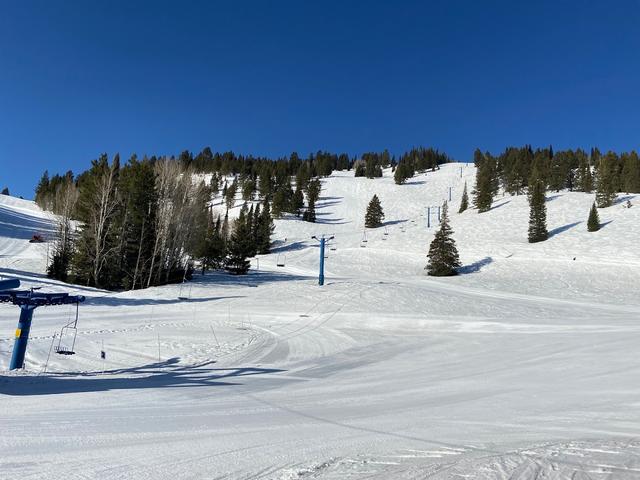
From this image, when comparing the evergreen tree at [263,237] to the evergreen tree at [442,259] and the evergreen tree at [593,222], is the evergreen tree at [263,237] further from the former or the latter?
the evergreen tree at [593,222]

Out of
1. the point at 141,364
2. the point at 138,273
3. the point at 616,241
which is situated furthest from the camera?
Result: the point at 616,241

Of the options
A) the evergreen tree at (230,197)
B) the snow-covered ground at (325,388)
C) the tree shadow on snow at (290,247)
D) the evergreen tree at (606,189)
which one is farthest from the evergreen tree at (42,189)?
the evergreen tree at (606,189)

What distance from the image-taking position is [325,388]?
8.14m

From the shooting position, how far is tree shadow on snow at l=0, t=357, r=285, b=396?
714 centimetres

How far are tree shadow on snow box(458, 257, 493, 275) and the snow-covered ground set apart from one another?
1553 cm

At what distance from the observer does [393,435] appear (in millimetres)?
5031

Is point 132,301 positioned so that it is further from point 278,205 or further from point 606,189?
point 606,189

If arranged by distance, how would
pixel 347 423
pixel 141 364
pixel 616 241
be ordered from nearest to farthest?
pixel 347 423 → pixel 141 364 → pixel 616 241

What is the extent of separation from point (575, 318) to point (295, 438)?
2049 cm

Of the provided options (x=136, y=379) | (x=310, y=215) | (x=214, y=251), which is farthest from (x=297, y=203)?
(x=136, y=379)

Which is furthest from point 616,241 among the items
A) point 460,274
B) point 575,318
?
point 575,318

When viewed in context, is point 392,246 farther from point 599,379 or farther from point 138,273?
point 599,379

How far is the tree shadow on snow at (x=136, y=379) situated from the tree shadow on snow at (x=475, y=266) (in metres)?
37.5

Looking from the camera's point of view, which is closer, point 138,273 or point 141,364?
point 141,364
